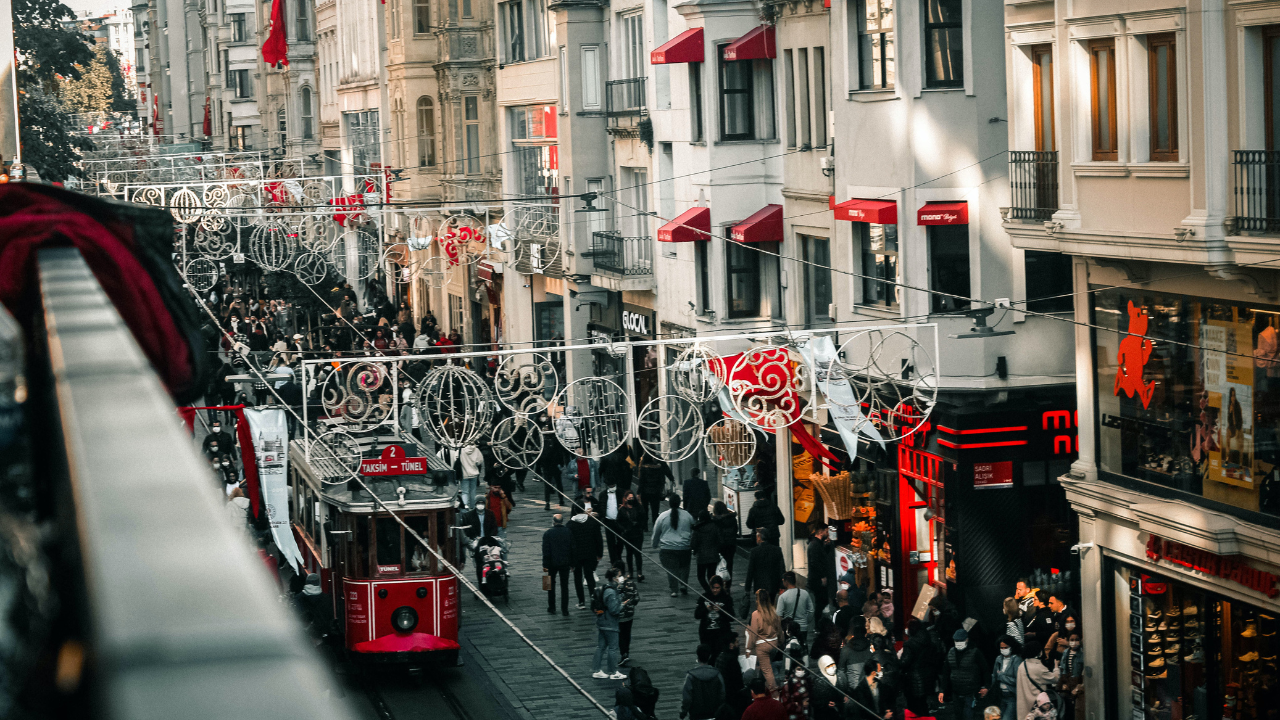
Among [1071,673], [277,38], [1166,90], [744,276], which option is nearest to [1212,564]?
[1071,673]

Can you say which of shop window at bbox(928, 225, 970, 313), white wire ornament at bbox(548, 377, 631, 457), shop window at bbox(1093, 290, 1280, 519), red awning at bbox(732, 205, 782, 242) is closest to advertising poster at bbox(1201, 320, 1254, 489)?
shop window at bbox(1093, 290, 1280, 519)

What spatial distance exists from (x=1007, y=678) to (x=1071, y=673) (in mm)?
1340

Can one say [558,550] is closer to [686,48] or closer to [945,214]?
[945,214]

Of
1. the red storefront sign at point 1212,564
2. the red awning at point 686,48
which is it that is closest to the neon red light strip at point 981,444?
the red storefront sign at point 1212,564

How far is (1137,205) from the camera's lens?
18062mm

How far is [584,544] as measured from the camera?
25.2 m

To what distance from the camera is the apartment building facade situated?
16.4m

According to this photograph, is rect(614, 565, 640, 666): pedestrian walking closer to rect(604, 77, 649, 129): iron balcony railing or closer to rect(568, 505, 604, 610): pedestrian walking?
rect(568, 505, 604, 610): pedestrian walking

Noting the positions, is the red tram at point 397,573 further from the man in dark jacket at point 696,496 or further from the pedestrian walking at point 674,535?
the man in dark jacket at point 696,496

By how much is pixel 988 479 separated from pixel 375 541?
8738 mm

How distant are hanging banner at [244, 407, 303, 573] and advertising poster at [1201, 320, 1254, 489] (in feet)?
40.1

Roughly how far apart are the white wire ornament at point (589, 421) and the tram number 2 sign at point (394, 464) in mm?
2815

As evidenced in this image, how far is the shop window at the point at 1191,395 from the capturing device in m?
16.6

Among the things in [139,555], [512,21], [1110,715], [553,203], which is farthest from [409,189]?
[139,555]
